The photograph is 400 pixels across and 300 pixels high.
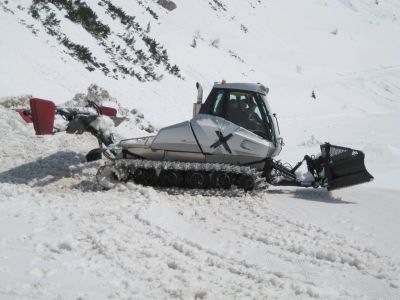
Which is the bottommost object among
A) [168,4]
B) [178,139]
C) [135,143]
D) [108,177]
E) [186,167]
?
[108,177]

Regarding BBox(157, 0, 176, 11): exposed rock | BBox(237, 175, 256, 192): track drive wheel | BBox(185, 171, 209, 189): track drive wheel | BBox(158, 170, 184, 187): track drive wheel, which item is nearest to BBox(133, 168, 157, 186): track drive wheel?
BBox(158, 170, 184, 187): track drive wheel

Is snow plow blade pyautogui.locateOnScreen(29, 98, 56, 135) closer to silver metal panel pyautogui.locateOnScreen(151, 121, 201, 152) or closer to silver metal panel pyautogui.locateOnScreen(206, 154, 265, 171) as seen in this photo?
silver metal panel pyautogui.locateOnScreen(151, 121, 201, 152)

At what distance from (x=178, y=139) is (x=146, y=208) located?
A: 1903 mm

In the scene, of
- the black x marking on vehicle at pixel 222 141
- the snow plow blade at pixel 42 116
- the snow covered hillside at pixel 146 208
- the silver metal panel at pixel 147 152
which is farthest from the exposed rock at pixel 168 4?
the black x marking on vehicle at pixel 222 141

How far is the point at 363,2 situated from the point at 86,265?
2416 inches

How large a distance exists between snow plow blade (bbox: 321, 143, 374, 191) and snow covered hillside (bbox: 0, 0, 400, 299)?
1.17ft

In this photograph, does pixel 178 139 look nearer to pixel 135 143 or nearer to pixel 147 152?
pixel 147 152

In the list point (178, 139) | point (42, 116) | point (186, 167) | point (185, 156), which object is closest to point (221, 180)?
point (186, 167)

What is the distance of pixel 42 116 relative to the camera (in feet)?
26.3

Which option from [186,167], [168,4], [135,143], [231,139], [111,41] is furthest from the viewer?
[168,4]

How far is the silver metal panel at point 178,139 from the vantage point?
7805 millimetres

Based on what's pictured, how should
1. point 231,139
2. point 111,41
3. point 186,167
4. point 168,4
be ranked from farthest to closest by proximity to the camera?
point 168,4, point 111,41, point 231,139, point 186,167

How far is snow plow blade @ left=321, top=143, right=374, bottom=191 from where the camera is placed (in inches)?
312

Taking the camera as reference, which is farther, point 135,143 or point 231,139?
point 135,143
